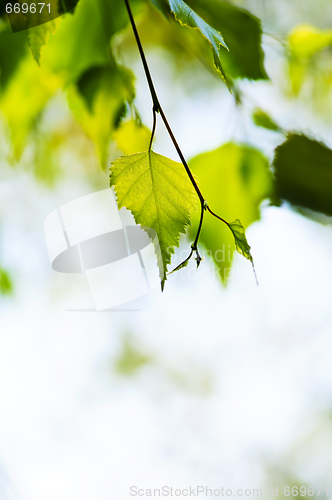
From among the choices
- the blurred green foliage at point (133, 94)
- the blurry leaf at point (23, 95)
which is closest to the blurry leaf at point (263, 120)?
the blurred green foliage at point (133, 94)

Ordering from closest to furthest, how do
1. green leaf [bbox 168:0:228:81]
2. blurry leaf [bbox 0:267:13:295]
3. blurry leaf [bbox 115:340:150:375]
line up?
green leaf [bbox 168:0:228:81], blurry leaf [bbox 0:267:13:295], blurry leaf [bbox 115:340:150:375]

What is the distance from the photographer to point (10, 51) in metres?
0.18

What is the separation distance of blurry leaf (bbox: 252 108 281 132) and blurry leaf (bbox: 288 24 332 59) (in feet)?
0.16

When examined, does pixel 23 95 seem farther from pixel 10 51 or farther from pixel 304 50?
pixel 304 50

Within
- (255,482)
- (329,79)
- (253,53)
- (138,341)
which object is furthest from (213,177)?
(255,482)

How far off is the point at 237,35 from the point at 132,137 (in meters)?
0.07

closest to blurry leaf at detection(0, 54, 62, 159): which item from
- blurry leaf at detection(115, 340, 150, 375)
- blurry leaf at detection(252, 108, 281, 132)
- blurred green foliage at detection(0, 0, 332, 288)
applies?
blurred green foliage at detection(0, 0, 332, 288)

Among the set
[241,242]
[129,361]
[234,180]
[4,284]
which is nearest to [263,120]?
[234,180]

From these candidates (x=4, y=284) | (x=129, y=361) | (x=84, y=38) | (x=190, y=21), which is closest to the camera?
(x=190, y=21)

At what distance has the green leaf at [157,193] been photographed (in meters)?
0.09

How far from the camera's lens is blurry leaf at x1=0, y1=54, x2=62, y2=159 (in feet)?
0.66

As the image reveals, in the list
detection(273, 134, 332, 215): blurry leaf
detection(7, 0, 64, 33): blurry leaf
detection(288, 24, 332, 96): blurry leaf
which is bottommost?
detection(273, 134, 332, 215): blurry leaf

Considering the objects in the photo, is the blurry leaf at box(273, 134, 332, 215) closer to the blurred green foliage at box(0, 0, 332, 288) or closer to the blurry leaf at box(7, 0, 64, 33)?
the blurred green foliage at box(0, 0, 332, 288)

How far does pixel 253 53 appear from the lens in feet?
0.59
